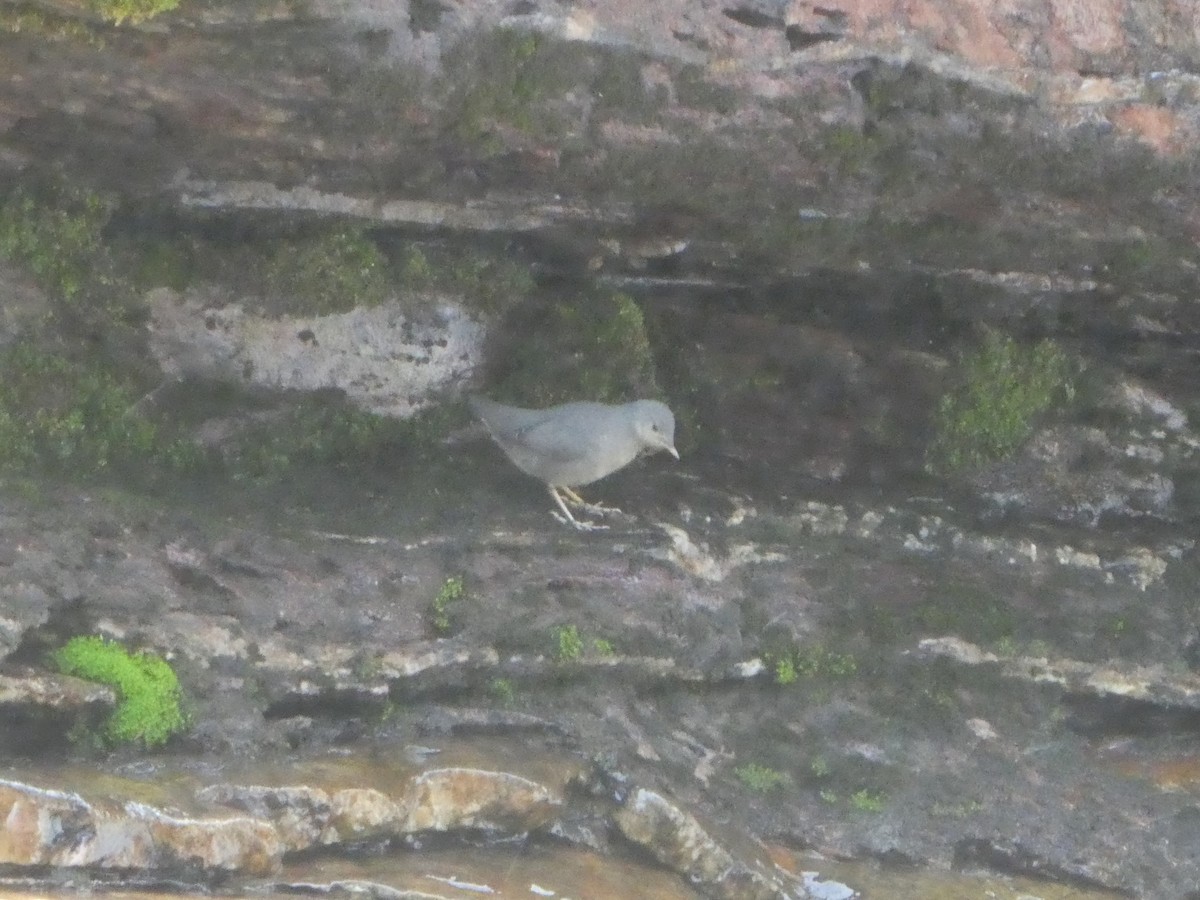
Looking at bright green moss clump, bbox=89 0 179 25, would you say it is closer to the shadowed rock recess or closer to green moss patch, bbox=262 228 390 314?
the shadowed rock recess

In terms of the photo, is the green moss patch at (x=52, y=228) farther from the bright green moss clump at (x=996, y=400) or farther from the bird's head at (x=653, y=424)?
the bright green moss clump at (x=996, y=400)

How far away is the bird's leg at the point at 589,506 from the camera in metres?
7.14

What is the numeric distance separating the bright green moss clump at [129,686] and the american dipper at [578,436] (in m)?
2.32

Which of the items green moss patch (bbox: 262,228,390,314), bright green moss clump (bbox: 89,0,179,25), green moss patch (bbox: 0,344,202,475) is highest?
bright green moss clump (bbox: 89,0,179,25)

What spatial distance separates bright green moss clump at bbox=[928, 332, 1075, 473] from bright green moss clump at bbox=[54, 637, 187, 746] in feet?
15.5

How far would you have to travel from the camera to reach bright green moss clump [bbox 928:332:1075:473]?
724 centimetres

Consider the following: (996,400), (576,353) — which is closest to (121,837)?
(576,353)

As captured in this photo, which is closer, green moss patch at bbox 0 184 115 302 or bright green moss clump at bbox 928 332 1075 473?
green moss patch at bbox 0 184 115 302

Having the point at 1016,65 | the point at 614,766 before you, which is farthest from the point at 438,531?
the point at 1016,65

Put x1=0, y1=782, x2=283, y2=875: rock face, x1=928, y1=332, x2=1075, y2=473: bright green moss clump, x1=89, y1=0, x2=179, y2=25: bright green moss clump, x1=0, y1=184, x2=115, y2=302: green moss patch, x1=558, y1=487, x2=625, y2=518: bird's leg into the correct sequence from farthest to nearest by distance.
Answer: x1=928, y1=332, x2=1075, y2=473: bright green moss clump
x1=558, y1=487, x2=625, y2=518: bird's leg
x1=0, y1=184, x2=115, y2=302: green moss patch
x1=89, y1=0, x2=179, y2=25: bright green moss clump
x1=0, y1=782, x2=283, y2=875: rock face

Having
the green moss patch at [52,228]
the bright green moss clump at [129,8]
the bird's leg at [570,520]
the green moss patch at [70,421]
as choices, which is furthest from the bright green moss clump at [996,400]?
the green moss patch at [52,228]

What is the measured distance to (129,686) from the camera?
18.1 feet

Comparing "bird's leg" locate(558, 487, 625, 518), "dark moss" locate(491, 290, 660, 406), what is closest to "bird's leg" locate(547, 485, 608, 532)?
"bird's leg" locate(558, 487, 625, 518)

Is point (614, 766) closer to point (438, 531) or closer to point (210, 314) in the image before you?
point (438, 531)
